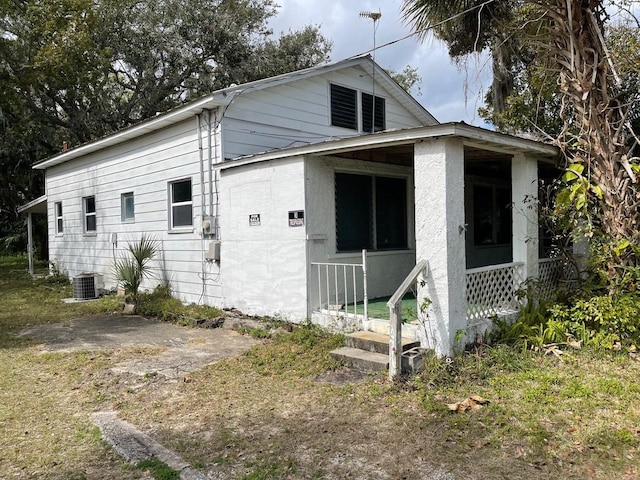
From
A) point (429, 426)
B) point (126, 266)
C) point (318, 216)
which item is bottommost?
point (429, 426)

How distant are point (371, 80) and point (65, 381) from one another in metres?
9.12

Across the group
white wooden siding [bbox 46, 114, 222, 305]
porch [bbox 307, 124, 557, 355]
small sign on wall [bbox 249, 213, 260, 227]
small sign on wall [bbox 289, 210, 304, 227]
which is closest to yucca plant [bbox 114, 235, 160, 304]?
white wooden siding [bbox 46, 114, 222, 305]

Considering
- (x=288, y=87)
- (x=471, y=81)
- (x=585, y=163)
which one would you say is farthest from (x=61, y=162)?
(x=585, y=163)

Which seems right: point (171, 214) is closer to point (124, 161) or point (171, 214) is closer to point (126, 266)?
point (126, 266)

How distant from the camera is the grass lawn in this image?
11.3ft

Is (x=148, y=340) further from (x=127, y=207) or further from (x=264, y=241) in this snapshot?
(x=127, y=207)

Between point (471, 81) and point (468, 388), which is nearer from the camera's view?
point (468, 388)

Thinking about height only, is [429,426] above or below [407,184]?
below

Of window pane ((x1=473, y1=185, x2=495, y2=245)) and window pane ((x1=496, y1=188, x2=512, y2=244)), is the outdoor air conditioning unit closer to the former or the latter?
window pane ((x1=473, y1=185, x2=495, y2=245))

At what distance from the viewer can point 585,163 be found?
20.7 ft

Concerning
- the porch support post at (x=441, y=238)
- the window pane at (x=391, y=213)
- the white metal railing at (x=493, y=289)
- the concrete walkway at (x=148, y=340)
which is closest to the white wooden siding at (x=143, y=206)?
the concrete walkway at (x=148, y=340)

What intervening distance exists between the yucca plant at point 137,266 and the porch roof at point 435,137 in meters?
4.01

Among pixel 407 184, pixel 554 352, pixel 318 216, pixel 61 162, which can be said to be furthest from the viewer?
pixel 61 162

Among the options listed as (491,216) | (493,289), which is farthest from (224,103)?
(491,216)
